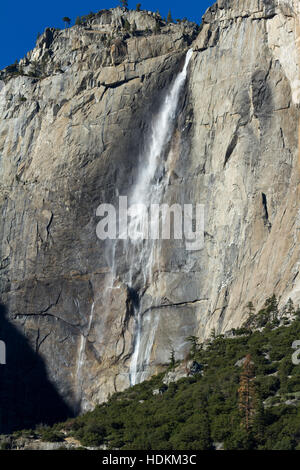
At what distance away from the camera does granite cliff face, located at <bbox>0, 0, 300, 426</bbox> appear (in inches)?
3152

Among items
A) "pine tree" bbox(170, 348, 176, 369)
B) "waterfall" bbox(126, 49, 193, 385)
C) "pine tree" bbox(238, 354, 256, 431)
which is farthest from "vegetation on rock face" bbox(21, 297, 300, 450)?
"waterfall" bbox(126, 49, 193, 385)

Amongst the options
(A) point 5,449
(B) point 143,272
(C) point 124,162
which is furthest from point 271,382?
(C) point 124,162

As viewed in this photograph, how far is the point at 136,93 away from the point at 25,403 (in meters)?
26.8

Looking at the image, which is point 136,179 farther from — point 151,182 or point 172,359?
point 172,359

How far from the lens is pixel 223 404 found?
6469cm

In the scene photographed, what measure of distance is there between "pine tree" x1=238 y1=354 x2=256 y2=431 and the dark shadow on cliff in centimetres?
2407

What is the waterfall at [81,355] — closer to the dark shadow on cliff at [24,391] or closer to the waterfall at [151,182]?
the dark shadow on cliff at [24,391]

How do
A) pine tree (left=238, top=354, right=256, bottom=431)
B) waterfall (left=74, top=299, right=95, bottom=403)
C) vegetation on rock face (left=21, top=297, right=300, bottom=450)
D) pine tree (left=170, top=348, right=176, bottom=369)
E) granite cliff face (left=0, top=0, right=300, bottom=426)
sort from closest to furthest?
vegetation on rock face (left=21, top=297, right=300, bottom=450), pine tree (left=238, top=354, right=256, bottom=431), pine tree (left=170, top=348, right=176, bottom=369), granite cliff face (left=0, top=0, right=300, bottom=426), waterfall (left=74, top=299, right=95, bottom=403)

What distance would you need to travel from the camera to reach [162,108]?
→ 8844 centimetres

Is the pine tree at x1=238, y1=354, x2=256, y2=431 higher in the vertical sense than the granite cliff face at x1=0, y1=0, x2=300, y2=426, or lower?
lower

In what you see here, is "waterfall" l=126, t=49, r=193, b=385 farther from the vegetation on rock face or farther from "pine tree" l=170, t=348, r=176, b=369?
the vegetation on rock face

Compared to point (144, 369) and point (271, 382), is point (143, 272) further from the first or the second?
point (271, 382)

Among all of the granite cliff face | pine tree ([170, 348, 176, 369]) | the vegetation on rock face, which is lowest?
the vegetation on rock face

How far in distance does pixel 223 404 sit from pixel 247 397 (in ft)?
9.21
